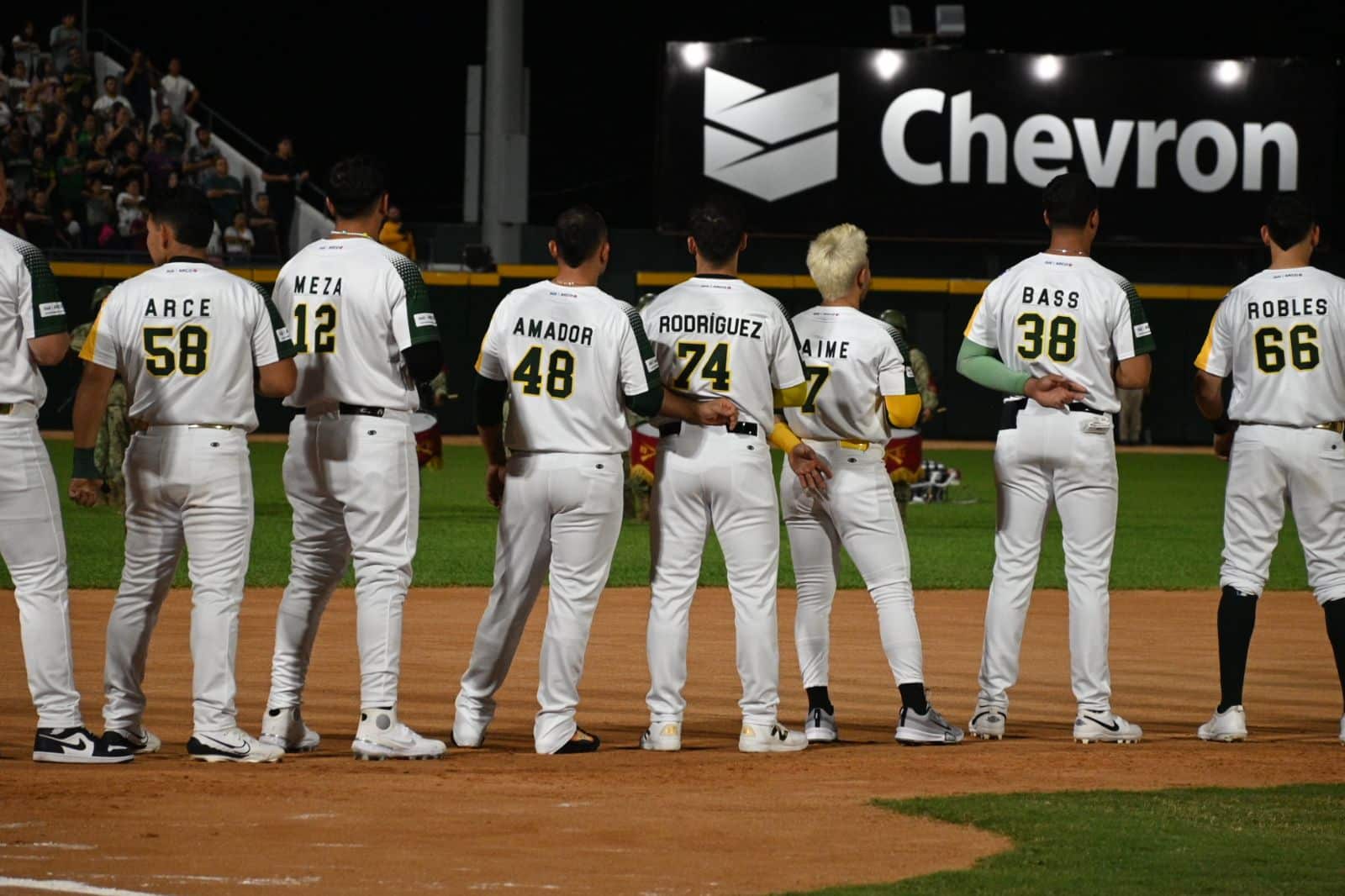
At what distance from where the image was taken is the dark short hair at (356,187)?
23.8 ft

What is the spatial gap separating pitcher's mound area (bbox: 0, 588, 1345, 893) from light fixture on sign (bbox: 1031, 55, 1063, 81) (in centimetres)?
2027

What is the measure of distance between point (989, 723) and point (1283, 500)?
1.59 m

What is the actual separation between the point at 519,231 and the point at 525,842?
24727 millimetres

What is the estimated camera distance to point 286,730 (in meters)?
7.28

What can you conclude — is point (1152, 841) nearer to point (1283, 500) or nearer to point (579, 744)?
point (579, 744)

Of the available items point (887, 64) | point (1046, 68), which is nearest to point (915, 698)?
point (887, 64)

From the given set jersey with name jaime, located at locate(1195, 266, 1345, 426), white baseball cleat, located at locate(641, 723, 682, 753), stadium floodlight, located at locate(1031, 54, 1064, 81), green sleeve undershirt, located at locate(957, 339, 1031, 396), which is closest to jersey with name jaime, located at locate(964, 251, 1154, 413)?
green sleeve undershirt, located at locate(957, 339, 1031, 396)

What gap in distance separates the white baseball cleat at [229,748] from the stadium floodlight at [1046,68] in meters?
25.5

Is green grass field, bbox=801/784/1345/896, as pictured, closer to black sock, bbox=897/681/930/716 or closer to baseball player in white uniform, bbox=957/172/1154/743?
black sock, bbox=897/681/930/716

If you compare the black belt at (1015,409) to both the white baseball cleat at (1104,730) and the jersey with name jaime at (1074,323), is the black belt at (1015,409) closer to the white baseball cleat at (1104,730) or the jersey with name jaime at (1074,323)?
the jersey with name jaime at (1074,323)

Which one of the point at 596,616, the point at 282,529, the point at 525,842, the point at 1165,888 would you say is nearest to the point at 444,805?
the point at 525,842

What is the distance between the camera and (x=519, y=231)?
2992 cm

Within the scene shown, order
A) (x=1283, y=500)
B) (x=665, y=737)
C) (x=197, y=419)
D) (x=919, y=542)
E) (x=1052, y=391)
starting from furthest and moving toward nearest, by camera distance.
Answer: (x=919, y=542) < (x=1283, y=500) < (x=1052, y=391) < (x=665, y=737) < (x=197, y=419)

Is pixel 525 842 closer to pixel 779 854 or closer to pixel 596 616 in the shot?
pixel 779 854
